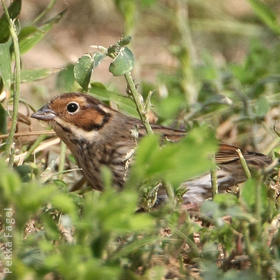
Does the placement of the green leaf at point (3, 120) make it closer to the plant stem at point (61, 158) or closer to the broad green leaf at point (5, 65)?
the broad green leaf at point (5, 65)

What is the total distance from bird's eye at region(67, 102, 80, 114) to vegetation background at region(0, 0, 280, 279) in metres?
0.15

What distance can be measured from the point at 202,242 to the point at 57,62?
15.4ft

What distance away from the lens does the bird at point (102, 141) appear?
419 centimetres

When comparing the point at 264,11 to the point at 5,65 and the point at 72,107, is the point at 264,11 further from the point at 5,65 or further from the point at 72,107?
the point at 5,65

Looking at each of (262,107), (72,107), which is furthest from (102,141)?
(262,107)

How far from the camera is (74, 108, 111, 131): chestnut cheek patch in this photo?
4.34 meters

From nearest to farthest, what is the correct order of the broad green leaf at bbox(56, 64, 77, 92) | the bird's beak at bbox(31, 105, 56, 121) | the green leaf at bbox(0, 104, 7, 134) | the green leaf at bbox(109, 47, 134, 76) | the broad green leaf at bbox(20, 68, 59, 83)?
the green leaf at bbox(109, 47, 134, 76) → the green leaf at bbox(0, 104, 7, 134) → the bird's beak at bbox(31, 105, 56, 121) → the broad green leaf at bbox(20, 68, 59, 83) → the broad green leaf at bbox(56, 64, 77, 92)

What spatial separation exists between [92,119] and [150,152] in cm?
216

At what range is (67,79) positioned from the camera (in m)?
Result: 4.36

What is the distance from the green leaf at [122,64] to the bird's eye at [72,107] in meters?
1.15

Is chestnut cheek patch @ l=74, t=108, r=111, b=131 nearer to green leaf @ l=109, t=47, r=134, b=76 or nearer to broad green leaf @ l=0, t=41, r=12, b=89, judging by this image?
broad green leaf @ l=0, t=41, r=12, b=89

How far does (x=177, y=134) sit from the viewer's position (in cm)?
430

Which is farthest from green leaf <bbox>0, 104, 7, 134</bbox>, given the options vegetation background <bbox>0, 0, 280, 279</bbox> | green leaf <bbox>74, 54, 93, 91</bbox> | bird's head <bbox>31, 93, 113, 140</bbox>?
green leaf <bbox>74, 54, 93, 91</bbox>

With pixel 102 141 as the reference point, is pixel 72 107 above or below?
above
